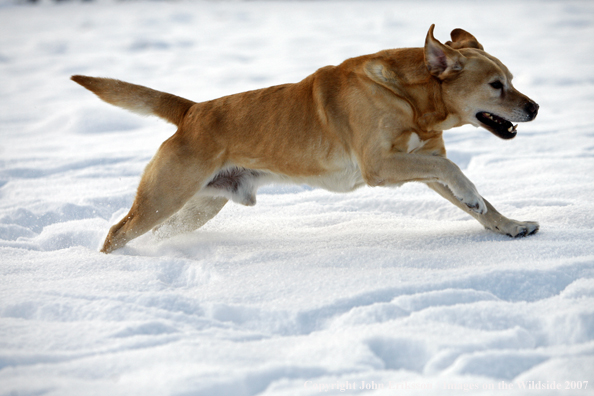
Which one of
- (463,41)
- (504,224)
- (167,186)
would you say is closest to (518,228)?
(504,224)

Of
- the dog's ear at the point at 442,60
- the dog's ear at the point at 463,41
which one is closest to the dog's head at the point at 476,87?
the dog's ear at the point at 442,60

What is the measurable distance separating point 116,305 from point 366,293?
1.16 metres

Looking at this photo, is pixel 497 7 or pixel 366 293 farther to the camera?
pixel 497 7

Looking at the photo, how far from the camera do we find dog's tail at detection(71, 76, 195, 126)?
3737 millimetres

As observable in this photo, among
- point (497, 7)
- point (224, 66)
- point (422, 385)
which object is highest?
point (497, 7)

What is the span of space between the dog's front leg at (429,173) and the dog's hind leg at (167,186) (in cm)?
113

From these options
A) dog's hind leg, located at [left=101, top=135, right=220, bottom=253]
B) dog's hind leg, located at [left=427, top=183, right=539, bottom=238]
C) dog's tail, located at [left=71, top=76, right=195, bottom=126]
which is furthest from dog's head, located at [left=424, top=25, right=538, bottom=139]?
dog's tail, located at [left=71, top=76, right=195, bottom=126]

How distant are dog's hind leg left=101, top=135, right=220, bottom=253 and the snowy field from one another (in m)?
0.18

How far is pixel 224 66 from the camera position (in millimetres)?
10852

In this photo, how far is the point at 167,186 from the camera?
362cm

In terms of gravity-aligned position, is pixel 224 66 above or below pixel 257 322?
above

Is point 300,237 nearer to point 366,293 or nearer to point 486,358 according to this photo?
point 366,293

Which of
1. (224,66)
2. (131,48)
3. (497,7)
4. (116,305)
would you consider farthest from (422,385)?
(497,7)

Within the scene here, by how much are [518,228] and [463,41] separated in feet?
4.04
